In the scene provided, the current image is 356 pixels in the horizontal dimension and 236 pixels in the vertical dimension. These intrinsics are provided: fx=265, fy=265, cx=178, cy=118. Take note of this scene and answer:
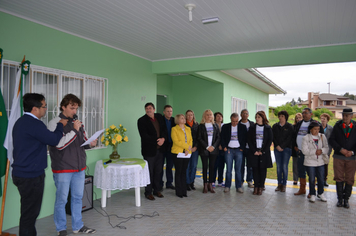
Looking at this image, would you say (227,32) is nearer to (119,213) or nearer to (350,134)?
(350,134)

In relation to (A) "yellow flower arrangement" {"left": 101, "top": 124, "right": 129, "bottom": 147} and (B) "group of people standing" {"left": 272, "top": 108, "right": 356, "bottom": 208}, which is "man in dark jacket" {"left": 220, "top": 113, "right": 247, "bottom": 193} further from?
(A) "yellow flower arrangement" {"left": 101, "top": 124, "right": 129, "bottom": 147}

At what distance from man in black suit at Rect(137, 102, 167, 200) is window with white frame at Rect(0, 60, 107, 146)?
0.86 meters

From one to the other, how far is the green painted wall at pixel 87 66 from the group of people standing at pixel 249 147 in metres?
0.88

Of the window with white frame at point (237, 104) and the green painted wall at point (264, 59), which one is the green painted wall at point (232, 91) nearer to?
the window with white frame at point (237, 104)

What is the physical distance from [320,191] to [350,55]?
8.23 ft

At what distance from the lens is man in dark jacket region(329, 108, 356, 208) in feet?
14.4

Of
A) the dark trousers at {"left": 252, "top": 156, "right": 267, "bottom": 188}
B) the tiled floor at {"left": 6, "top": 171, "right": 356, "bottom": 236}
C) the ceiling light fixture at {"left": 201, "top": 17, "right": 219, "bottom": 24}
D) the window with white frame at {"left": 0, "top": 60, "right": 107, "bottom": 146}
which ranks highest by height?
the ceiling light fixture at {"left": 201, "top": 17, "right": 219, "bottom": 24}

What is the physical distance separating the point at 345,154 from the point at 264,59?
2275 mm

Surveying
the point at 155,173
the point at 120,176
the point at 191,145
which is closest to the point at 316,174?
the point at 191,145

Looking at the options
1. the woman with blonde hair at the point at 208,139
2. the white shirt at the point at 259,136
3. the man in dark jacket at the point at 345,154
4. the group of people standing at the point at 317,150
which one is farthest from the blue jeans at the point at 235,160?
the man in dark jacket at the point at 345,154

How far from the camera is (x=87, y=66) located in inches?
183

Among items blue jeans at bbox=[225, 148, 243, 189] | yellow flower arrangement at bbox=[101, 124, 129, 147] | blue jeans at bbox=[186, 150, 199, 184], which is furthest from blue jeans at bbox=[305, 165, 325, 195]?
yellow flower arrangement at bbox=[101, 124, 129, 147]

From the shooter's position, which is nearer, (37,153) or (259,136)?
(37,153)

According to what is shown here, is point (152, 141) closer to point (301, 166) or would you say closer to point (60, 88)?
point (60, 88)
